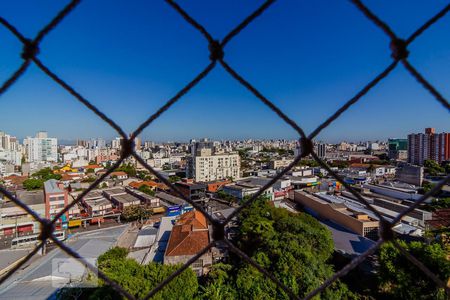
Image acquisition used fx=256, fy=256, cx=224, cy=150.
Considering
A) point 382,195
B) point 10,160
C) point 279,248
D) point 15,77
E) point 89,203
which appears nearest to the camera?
point 15,77

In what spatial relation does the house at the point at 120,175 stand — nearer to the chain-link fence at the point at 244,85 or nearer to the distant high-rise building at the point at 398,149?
the chain-link fence at the point at 244,85

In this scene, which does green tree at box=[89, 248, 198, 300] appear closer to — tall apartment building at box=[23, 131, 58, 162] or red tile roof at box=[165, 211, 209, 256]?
red tile roof at box=[165, 211, 209, 256]

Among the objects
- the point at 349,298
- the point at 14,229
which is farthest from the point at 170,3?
the point at 14,229

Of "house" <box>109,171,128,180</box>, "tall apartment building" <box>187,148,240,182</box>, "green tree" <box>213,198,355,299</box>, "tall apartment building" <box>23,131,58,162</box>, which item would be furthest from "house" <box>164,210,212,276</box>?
"tall apartment building" <box>23,131,58,162</box>

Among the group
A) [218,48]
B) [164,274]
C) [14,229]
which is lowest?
[14,229]

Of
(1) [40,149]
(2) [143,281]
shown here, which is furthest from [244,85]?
(1) [40,149]

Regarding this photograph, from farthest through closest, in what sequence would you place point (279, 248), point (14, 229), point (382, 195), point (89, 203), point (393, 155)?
point (393, 155) < point (382, 195) < point (89, 203) < point (14, 229) < point (279, 248)

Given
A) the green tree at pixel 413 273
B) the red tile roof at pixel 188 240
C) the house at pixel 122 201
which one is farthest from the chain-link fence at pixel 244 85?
the house at pixel 122 201

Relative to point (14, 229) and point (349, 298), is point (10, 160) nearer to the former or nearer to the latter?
point (14, 229)
